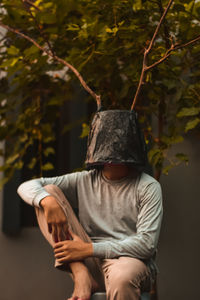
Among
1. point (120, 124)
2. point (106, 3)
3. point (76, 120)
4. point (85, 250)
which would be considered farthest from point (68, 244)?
point (76, 120)

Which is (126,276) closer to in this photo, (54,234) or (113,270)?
(113,270)

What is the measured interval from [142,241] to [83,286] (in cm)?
41

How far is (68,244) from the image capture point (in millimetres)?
2248

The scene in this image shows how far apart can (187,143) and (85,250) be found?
237cm

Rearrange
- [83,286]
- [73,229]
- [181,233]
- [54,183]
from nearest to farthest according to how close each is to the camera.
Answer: [83,286]
[73,229]
[54,183]
[181,233]

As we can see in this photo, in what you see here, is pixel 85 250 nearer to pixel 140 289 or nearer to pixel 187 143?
pixel 140 289

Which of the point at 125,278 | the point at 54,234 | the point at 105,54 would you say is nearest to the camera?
the point at 125,278

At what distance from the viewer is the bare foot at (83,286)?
217 cm

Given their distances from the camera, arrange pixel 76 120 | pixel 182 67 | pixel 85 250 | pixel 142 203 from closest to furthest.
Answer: pixel 85 250 < pixel 142 203 < pixel 182 67 < pixel 76 120

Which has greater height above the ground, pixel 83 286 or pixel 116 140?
pixel 116 140

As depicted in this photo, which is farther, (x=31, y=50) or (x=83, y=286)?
(x=31, y=50)

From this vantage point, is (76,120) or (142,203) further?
(76,120)

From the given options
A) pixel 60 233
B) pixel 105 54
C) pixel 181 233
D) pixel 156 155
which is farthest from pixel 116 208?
pixel 181 233

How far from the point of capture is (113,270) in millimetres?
2150
